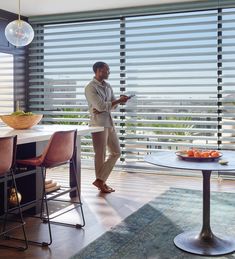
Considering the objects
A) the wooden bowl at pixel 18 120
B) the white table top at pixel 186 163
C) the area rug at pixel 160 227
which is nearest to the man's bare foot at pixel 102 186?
the area rug at pixel 160 227

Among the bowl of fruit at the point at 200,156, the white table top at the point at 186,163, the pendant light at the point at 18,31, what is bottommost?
the white table top at the point at 186,163

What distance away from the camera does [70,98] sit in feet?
22.4

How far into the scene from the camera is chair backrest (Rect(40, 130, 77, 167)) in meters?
3.37

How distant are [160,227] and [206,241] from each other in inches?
20.5

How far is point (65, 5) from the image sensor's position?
6102mm

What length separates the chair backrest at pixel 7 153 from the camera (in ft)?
9.43

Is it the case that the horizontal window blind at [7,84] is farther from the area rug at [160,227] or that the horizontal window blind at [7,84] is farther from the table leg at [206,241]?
the table leg at [206,241]

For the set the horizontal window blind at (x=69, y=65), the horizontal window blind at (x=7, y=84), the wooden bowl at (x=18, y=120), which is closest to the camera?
the wooden bowl at (x=18, y=120)

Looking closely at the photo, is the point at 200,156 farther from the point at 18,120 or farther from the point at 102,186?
the point at 102,186

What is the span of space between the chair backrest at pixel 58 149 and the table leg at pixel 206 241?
118 cm

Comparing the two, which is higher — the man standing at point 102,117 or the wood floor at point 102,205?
the man standing at point 102,117

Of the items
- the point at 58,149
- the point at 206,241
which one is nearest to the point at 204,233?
the point at 206,241

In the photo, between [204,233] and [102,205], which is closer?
[204,233]

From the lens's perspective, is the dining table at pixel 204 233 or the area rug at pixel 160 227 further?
the area rug at pixel 160 227
